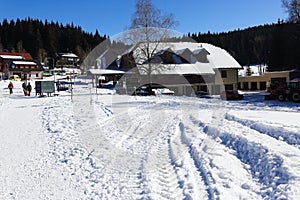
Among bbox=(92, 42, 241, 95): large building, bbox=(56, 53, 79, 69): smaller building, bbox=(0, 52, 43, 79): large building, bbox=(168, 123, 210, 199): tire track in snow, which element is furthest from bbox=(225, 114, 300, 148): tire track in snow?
bbox=(56, 53, 79, 69): smaller building

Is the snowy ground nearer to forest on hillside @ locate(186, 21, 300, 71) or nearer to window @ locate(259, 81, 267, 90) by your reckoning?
window @ locate(259, 81, 267, 90)

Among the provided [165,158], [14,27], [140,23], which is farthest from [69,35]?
[165,158]

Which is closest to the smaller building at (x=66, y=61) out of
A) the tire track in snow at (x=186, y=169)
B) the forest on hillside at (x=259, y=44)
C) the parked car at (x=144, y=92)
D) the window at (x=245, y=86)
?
the forest on hillside at (x=259, y=44)

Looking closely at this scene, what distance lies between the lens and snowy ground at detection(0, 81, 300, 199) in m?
4.84

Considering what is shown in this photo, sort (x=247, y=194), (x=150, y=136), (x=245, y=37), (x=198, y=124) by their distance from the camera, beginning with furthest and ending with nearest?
(x=245, y=37), (x=198, y=124), (x=150, y=136), (x=247, y=194)

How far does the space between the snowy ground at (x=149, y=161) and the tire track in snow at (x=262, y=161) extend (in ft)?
0.06

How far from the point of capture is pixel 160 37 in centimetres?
2978

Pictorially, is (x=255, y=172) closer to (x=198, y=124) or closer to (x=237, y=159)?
(x=237, y=159)

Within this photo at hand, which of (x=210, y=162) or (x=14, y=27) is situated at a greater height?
(x=14, y=27)

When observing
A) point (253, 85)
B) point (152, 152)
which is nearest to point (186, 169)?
point (152, 152)

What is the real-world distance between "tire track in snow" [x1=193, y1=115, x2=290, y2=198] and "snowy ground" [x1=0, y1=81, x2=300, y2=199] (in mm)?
17

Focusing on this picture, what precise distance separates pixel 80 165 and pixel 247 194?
3.92 meters

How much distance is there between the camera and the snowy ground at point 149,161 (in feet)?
15.9

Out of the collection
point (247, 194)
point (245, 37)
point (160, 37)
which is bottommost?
point (247, 194)
